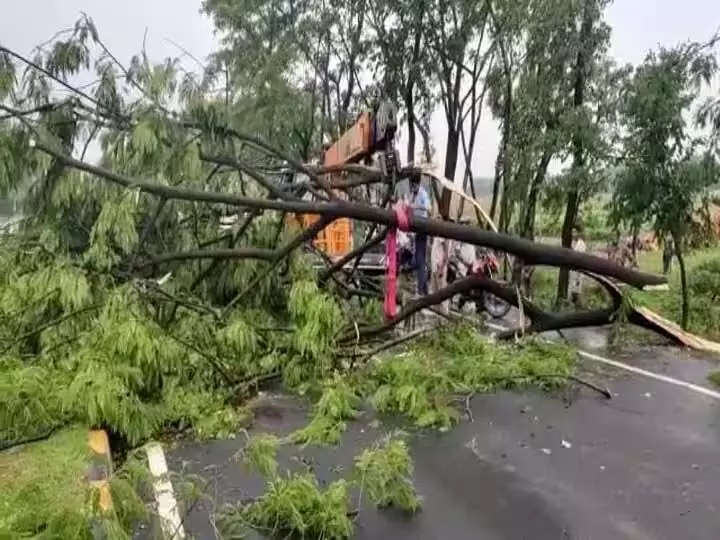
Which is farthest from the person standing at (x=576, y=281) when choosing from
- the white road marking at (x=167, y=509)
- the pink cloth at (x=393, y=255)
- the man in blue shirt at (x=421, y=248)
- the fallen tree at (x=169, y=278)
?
the white road marking at (x=167, y=509)

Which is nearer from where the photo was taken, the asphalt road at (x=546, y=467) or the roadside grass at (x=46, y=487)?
the roadside grass at (x=46, y=487)

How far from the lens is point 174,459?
4672 millimetres

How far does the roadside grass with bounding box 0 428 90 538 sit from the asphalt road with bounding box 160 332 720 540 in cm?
61

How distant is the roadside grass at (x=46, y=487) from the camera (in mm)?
2775

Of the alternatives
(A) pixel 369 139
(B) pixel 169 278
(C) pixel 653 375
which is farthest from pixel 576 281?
(B) pixel 169 278

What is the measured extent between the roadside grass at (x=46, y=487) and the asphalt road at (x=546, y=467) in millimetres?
607

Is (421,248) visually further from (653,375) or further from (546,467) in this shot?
(546,467)

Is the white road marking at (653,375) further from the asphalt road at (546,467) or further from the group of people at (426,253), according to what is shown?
the group of people at (426,253)

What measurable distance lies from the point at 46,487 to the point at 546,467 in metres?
2.76

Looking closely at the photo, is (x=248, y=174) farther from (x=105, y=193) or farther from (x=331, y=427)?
(x=331, y=427)

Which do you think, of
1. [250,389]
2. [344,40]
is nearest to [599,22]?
[344,40]

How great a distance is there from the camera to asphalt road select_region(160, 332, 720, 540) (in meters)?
3.70

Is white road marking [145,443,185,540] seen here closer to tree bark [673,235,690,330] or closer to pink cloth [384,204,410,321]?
pink cloth [384,204,410,321]

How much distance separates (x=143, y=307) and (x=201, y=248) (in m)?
1.19
